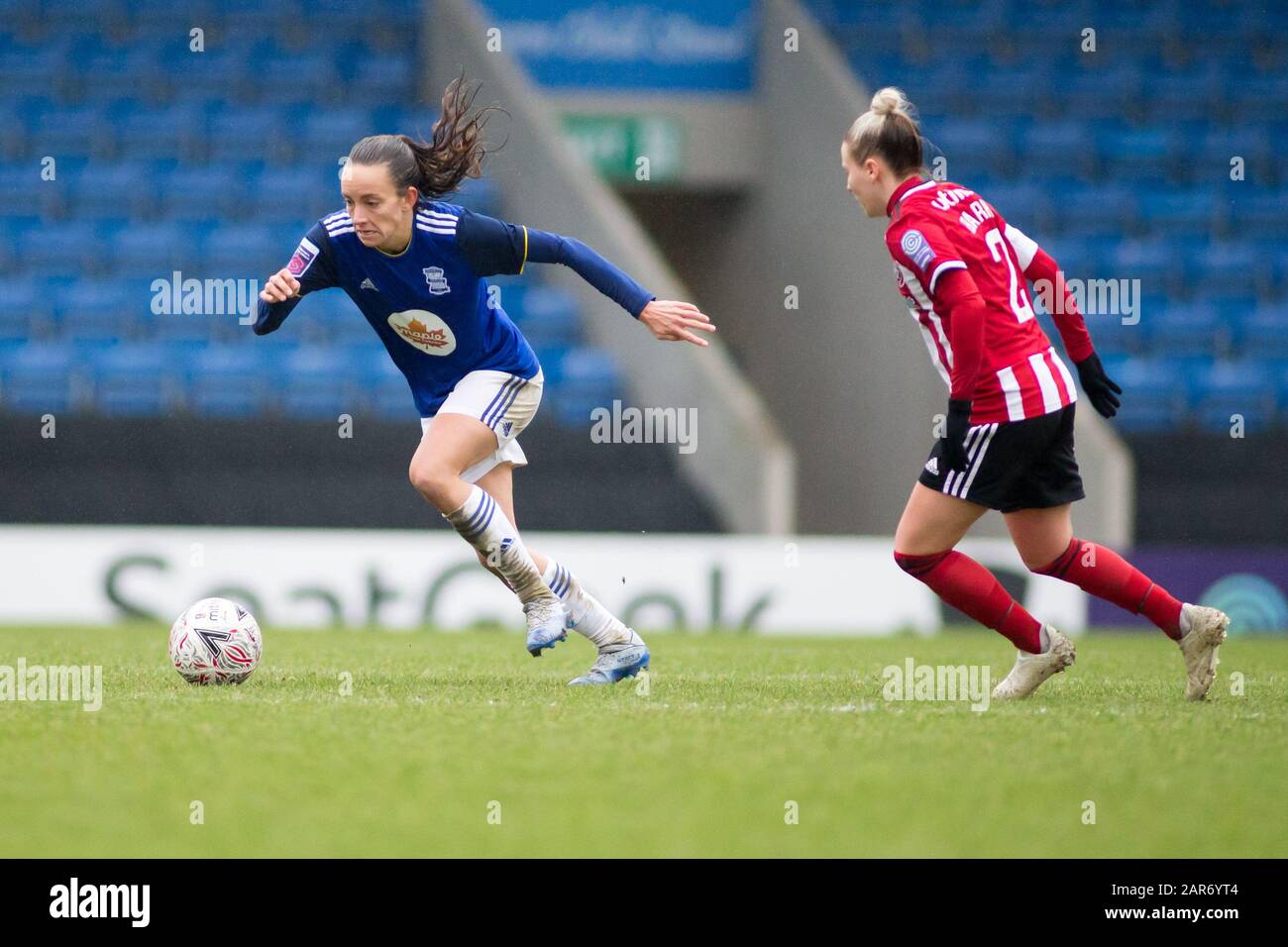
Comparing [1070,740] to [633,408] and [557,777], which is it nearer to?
[557,777]

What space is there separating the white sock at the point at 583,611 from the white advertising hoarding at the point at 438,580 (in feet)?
14.0

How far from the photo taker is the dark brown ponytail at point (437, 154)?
18.2 ft

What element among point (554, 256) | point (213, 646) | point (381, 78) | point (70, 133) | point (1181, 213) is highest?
point (381, 78)

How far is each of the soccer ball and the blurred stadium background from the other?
4.84 metres

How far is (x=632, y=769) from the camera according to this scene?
4121 millimetres

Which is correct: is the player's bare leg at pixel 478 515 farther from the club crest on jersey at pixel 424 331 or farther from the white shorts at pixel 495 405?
the club crest on jersey at pixel 424 331

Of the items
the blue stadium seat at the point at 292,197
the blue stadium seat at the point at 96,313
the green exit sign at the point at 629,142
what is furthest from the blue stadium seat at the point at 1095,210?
the blue stadium seat at the point at 96,313

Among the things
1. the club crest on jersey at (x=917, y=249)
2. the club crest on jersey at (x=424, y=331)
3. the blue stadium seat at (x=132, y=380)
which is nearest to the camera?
the club crest on jersey at (x=917, y=249)

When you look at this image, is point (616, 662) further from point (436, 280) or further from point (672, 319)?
point (436, 280)

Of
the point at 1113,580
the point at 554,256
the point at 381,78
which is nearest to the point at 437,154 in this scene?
the point at 554,256

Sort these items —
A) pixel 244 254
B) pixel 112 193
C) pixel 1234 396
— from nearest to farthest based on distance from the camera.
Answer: pixel 1234 396 → pixel 244 254 → pixel 112 193

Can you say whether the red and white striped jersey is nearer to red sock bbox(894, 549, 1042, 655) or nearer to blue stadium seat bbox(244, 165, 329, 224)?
red sock bbox(894, 549, 1042, 655)

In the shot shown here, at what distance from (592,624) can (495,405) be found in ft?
2.88
